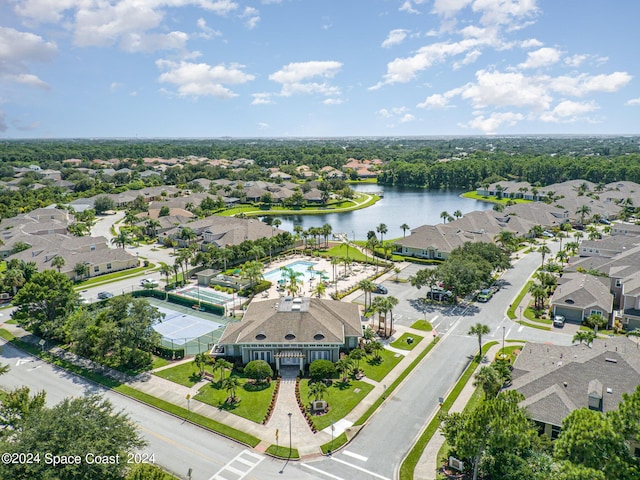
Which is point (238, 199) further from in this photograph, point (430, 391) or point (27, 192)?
point (430, 391)

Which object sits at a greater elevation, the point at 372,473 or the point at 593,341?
the point at 593,341

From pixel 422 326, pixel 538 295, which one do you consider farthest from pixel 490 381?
pixel 538 295

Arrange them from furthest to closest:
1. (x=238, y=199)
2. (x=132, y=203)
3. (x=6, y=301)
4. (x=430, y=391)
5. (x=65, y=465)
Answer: (x=238, y=199) < (x=132, y=203) < (x=6, y=301) < (x=430, y=391) < (x=65, y=465)

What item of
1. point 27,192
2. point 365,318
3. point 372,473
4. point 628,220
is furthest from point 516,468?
point 27,192

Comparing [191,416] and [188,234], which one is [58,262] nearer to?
[188,234]

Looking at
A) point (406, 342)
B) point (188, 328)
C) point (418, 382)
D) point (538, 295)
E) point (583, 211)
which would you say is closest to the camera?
point (418, 382)

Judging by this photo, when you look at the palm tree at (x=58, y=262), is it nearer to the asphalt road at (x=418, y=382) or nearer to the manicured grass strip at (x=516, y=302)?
the asphalt road at (x=418, y=382)

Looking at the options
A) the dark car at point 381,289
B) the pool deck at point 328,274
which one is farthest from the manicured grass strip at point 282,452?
the dark car at point 381,289
